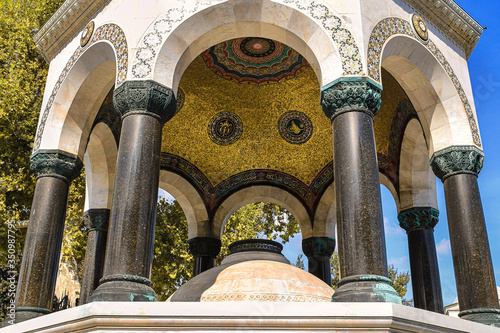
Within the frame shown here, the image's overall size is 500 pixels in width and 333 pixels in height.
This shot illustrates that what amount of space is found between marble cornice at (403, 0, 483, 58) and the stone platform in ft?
15.0

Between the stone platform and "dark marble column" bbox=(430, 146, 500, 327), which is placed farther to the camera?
"dark marble column" bbox=(430, 146, 500, 327)

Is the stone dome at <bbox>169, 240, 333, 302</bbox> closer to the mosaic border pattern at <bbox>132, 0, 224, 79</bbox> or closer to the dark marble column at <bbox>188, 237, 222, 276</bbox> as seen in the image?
the mosaic border pattern at <bbox>132, 0, 224, 79</bbox>

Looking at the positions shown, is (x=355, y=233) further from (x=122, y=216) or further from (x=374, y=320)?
(x=122, y=216)

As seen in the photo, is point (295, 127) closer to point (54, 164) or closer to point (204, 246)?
point (204, 246)

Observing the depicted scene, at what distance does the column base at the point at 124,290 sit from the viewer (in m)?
4.75

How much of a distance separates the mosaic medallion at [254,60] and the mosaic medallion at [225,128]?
0.97 metres

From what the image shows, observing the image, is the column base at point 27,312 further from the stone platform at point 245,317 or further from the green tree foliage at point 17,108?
the green tree foliage at point 17,108

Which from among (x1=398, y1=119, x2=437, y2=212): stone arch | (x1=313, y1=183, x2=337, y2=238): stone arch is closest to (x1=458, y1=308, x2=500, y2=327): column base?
(x1=398, y1=119, x2=437, y2=212): stone arch

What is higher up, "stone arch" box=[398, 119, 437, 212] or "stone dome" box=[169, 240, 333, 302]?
"stone arch" box=[398, 119, 437, 212]

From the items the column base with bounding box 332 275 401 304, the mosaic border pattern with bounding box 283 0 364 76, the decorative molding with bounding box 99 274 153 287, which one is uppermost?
the mosaic border pattern with bounding box 283 0 364 76

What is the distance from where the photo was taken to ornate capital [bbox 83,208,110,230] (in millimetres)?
8758

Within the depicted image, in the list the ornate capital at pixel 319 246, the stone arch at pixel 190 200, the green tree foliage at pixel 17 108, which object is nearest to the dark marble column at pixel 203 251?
the stone arch at pixel 190 200

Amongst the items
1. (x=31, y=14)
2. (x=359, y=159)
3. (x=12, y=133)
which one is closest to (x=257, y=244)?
(x=359, y=159)

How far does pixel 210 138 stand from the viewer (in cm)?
1102
